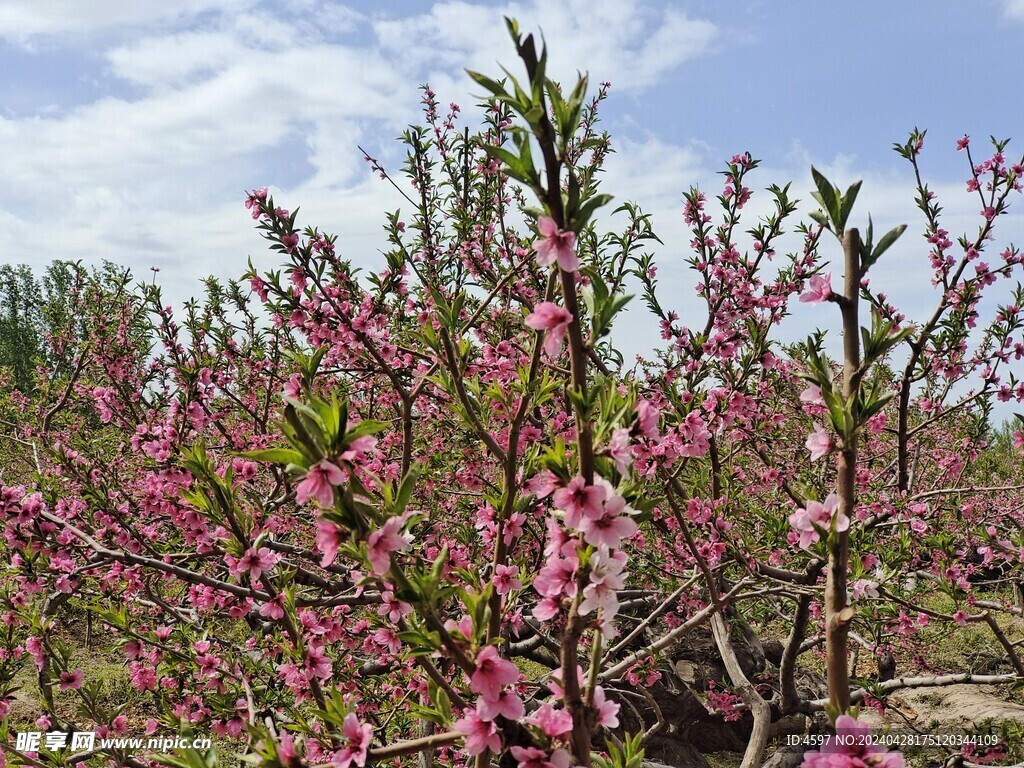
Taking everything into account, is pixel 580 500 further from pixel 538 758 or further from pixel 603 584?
pixel 538 758

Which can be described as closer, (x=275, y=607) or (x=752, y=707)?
(x=275, y=607)

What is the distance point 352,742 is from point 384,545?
54 cm

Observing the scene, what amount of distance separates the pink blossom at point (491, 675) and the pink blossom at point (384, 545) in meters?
0.29

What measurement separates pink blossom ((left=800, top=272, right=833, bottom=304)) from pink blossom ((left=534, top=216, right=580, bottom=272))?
59 centimetres

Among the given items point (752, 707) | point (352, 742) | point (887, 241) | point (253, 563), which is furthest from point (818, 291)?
point (752, 707)

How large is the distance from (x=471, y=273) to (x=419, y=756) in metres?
3.70

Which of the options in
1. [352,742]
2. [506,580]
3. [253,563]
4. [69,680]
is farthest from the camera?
[69,680]

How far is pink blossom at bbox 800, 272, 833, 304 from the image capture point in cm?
145

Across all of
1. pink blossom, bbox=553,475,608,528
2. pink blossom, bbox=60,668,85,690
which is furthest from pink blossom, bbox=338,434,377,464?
pink blossom, bbox=60,668,85,690

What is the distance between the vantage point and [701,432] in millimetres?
2955

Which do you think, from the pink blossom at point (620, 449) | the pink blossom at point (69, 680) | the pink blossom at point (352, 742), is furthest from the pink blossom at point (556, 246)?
the pink blossom at point (69, 680)

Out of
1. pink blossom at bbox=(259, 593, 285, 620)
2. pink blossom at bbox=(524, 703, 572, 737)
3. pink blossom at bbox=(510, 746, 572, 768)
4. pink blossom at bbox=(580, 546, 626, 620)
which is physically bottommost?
pink blossom at bbox=(510, 746, 572, 768)

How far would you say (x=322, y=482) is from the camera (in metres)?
1.29

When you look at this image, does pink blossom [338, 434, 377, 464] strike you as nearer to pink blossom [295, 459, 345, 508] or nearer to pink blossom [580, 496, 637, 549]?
pink blossom [295, 459, 345, 508]
